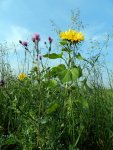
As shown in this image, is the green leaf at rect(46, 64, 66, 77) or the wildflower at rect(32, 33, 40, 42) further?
the green leaf at rect(46, 64, 66, 77)

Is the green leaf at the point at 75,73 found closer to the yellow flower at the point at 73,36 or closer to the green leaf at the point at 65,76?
the green leaf at the point at 65,76

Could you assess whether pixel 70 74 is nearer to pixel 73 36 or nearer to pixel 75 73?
pixel 75 73

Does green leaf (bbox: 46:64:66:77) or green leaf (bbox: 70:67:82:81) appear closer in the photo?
green leaf (bbox: 70:67:82:81)

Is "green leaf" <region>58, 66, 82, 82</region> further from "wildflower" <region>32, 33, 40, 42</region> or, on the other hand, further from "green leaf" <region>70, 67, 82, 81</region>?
"wildflower" <region>32, 33, 40, 42</region>

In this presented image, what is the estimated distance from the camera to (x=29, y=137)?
2.55 m

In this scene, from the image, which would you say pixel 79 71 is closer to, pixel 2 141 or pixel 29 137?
pixel 29 137

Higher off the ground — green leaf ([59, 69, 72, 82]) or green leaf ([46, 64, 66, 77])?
green leaf ([46, 64, 66, 77])

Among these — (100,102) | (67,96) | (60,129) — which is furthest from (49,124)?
(100,102)

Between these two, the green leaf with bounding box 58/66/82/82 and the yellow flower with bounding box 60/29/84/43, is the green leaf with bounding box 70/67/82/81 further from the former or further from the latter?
the yellow flower with bounding box 60/29/84/43

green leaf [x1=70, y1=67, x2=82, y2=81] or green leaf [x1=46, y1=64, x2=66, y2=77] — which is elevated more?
green leaf [x1=46, y1=64, x2=66, y2=77]

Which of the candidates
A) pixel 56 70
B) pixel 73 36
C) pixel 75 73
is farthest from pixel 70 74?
pixel 73 36

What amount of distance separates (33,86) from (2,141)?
1.72 ft

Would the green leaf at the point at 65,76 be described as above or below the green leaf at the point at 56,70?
below

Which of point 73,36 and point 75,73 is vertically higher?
point 73,36
